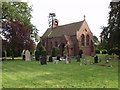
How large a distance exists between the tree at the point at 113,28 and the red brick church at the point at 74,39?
13.2 m

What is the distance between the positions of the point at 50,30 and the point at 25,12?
20.3 m

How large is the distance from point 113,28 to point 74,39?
16.4 m

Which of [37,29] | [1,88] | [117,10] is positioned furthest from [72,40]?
[1,88]

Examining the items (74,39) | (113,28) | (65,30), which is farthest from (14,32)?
(65,30)

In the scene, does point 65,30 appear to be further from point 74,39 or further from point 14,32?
point 14,32

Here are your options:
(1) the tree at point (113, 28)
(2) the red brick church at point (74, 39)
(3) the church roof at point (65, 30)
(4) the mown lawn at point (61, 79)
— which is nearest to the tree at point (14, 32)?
(4) the mown lawn at point (61, 79)

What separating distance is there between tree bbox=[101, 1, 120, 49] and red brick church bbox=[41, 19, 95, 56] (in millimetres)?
13183

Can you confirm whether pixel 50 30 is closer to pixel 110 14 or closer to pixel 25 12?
pixel 25 12

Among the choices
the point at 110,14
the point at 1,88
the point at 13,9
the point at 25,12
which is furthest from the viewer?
the point at 25,12

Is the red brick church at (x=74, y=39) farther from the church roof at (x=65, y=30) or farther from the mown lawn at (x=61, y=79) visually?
the mown lawn at (x=61, y=79)

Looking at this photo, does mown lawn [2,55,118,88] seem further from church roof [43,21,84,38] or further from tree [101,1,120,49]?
church roof [43,21,84,38]

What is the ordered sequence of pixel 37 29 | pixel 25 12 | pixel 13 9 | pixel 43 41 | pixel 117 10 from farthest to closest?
1. pixel 43 41
2. pixel 37 29
3. pixel 25 12
4. pixel 13 9
5. pixel 117 10

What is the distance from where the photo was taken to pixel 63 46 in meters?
42.1

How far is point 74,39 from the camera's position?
39938 mm
